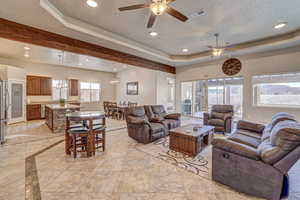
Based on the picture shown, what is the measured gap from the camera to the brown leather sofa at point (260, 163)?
1540mm

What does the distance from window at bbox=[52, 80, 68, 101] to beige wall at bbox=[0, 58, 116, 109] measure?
24cm

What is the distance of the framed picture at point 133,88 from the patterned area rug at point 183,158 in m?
5.26

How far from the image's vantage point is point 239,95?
6113mm

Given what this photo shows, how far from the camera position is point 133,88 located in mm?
8820

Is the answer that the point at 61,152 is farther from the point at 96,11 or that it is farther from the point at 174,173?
the point at 96,11

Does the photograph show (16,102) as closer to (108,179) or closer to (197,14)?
(108,179)

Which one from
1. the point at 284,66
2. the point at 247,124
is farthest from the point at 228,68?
the point at 247,124

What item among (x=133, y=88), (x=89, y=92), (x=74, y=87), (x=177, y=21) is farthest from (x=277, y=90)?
(x=74, y=87)

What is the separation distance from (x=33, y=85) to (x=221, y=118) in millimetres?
8983

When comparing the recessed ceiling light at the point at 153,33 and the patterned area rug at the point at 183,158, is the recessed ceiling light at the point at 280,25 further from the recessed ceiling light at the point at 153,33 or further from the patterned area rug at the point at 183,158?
the patterned area rug at the point at 183,158

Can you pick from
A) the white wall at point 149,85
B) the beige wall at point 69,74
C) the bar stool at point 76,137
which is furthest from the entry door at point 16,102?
the white wall at point 149,85

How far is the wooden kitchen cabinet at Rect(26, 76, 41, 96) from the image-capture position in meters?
6.82

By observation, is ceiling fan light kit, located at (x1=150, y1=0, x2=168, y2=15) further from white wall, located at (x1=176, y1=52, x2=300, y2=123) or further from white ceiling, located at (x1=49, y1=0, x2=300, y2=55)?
white wall, located at (x1=176, y1=52, x2=300, y2=123)

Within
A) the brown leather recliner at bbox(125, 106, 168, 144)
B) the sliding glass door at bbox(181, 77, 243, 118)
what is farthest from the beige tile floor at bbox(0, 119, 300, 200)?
the sliding glass door at bbox(181, 77, 243, 118)
